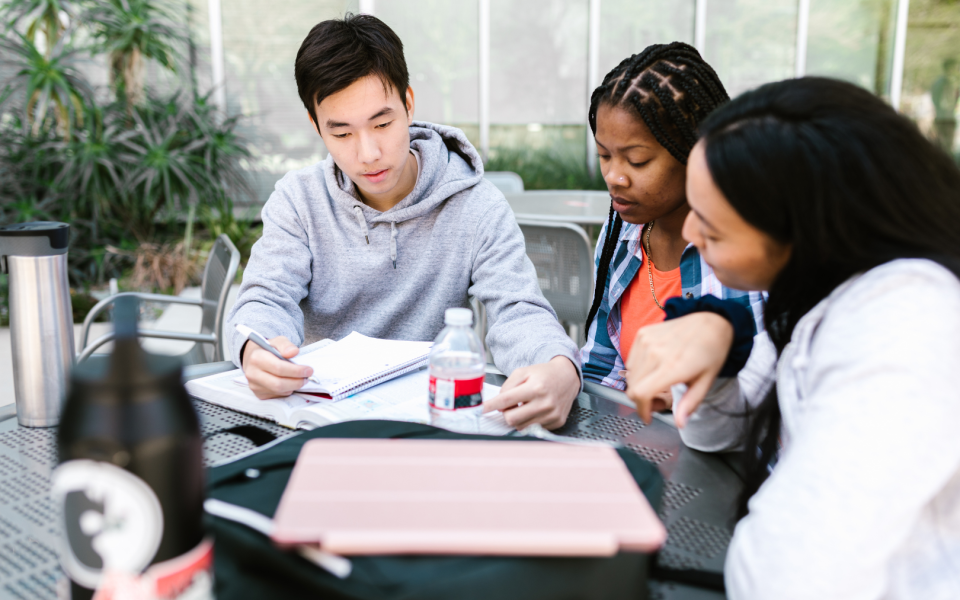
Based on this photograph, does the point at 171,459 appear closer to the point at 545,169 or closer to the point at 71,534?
the point at 71,534

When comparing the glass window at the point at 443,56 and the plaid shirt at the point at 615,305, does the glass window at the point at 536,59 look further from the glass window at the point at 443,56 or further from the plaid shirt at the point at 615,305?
the plaid shirt at the point at 615,305

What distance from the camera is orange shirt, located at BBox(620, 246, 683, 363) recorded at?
1.58 meters

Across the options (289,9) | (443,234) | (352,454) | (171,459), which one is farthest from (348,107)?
(289,9)

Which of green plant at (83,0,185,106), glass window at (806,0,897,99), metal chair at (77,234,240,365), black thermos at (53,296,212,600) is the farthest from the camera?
glass window at (806,0,897,99)

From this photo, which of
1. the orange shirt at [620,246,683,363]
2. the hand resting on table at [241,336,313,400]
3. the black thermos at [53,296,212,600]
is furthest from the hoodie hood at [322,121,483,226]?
the black thermos at [53,296,212,600]

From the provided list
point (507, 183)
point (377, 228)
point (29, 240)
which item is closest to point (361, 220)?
point (377, 228)

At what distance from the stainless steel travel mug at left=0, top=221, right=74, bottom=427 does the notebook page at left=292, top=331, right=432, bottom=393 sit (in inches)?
14.8

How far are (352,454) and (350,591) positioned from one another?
14cm

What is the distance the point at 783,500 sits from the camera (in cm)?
59

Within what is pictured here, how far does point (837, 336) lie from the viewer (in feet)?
2.17

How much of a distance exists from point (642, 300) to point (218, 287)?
1352mm

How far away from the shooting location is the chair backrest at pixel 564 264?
7.71 ft

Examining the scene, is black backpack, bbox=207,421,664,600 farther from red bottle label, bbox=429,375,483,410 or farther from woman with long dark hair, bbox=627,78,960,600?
red bottle label, bbox=429,375,483,410

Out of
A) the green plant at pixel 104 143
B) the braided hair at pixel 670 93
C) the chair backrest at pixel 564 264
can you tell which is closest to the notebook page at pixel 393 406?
the braided hair at pixel 670 93
